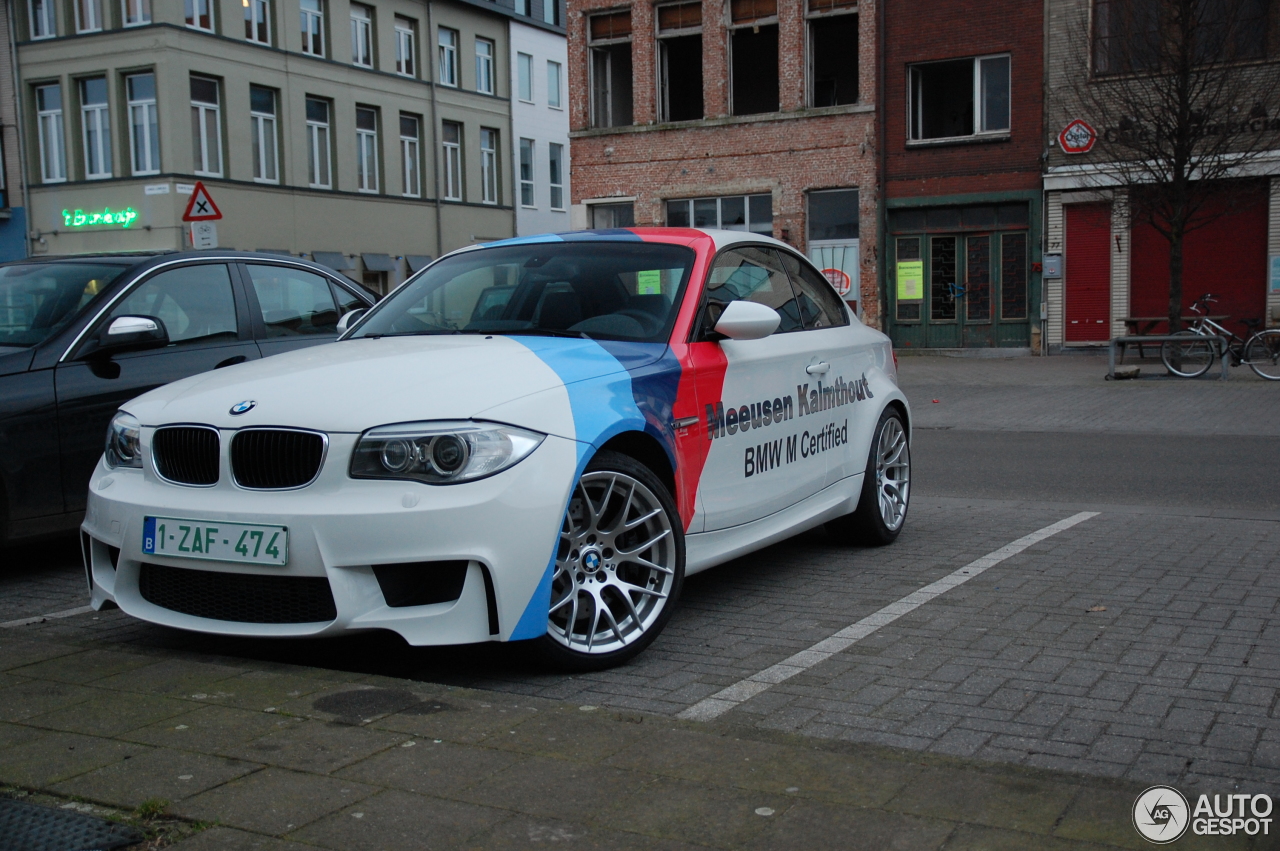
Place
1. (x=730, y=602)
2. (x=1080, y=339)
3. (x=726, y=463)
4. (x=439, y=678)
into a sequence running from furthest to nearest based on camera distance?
(x=1080, y=339), (x=730, y=602), (x=726, y=463), (x=439, y=678)

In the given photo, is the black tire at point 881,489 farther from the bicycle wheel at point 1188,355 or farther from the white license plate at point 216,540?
the bicycle wheel at point 1188,355

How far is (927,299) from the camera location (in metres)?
28.4

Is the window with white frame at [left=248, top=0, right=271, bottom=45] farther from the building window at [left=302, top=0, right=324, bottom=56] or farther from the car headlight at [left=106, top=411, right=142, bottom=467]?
the car headlight at [left=106, top=411, right=142, bottom=467]

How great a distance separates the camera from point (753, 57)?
3103 centimetres

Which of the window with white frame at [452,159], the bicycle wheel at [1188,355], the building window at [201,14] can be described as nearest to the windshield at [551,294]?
the bicycle wheel at [1188,355]

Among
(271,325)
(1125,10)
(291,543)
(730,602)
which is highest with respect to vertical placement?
(1125,10)

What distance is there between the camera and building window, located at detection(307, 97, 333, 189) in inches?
1476

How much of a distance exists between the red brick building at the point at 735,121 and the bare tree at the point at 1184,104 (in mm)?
6281

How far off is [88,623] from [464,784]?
112 inches

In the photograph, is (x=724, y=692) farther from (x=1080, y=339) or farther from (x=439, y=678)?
(x=1080, y=339)

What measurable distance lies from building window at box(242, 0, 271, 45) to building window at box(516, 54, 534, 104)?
11.6m

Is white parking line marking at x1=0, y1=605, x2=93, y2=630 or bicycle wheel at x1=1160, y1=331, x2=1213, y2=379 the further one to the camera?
bicycle wheel at x1=1160, y1=331, x2=1213, y2=379

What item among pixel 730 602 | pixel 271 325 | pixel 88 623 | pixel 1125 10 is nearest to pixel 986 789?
pixel 730 602

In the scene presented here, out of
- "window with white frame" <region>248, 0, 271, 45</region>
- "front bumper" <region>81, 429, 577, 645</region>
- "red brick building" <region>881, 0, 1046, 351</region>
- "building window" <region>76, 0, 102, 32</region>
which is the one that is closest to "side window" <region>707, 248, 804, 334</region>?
"front bumper" <region>81, 429, 577, 645</region>
